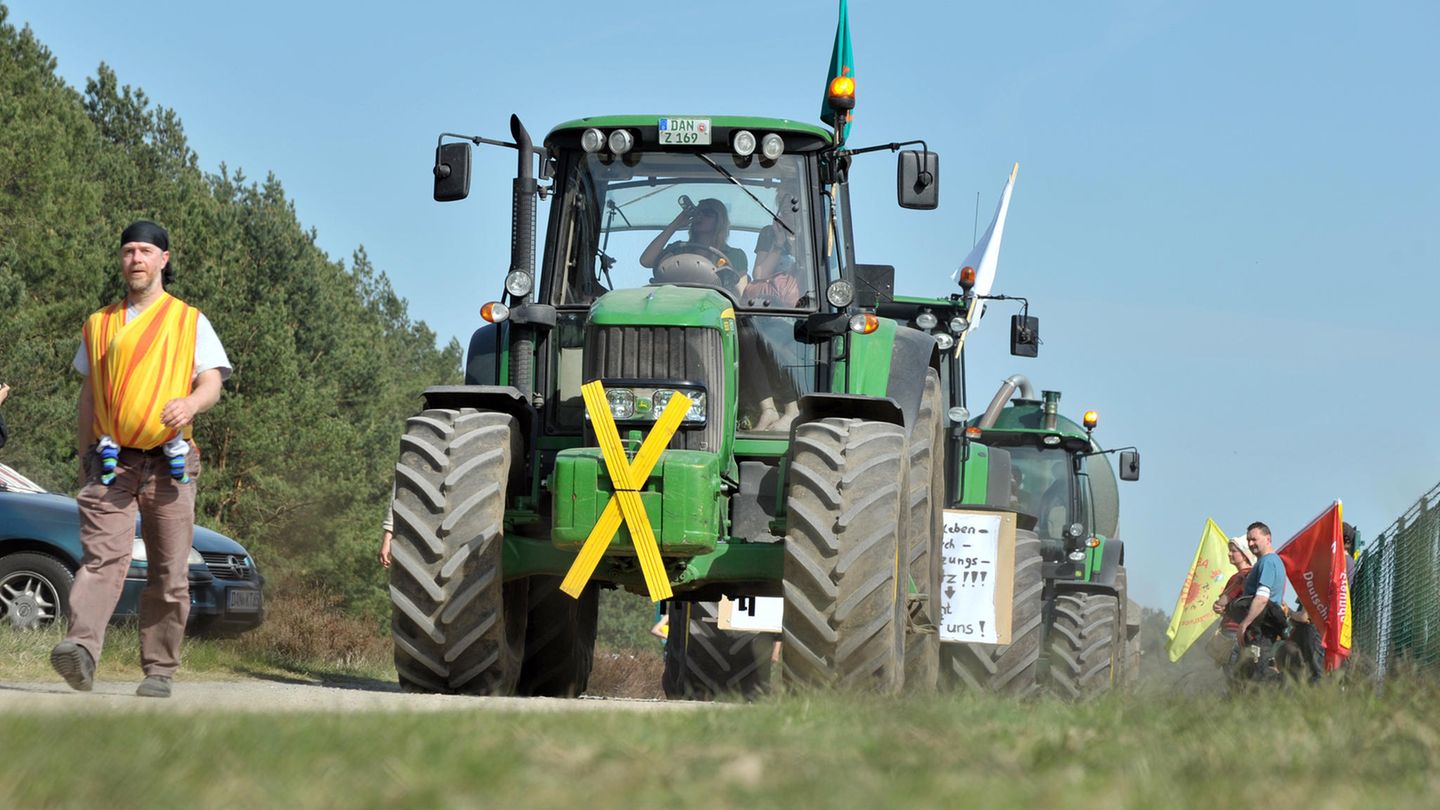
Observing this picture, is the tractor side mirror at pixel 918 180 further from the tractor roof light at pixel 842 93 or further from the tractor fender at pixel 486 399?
the tractor fender at pixel 486 399

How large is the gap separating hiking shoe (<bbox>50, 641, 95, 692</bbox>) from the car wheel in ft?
19.1

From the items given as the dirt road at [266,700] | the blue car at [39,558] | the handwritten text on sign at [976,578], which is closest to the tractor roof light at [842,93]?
the dirt road at [266,700]

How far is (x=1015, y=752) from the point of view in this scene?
14.4ft

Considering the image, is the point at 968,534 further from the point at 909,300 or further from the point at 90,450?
the point at 90,450

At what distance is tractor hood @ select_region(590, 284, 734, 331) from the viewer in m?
9.21

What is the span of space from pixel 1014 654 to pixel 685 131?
5.98 m

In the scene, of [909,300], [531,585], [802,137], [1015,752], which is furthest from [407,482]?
[909,300]

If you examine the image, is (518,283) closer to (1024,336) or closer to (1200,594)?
(1024,336)

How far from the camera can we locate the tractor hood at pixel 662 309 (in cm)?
921

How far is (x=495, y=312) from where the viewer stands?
9984 millimetres

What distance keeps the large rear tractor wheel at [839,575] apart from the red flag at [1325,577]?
690 centimetres

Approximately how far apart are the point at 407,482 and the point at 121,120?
47.1 meters

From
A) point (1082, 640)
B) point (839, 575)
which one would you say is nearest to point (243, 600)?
point (839, 575)

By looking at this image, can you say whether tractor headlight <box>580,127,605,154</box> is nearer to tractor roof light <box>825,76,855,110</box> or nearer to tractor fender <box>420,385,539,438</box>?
tractor roof light <box>825,76,855,110</box>
